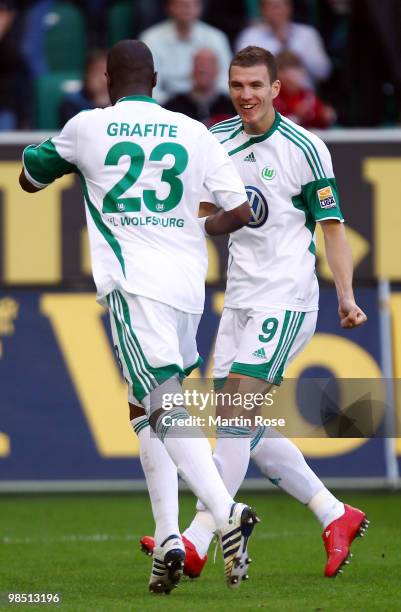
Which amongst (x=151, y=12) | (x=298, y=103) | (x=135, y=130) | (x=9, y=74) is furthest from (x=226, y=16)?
(x=135, y=130)

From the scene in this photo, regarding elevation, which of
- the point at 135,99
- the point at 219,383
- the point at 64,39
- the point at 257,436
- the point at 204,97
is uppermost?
the point at 135,99

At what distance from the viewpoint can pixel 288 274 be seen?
7141mm

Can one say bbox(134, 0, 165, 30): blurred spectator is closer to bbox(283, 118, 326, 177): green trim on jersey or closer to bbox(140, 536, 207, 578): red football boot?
bbox(283, 118, 326, 177): green trim on jersey

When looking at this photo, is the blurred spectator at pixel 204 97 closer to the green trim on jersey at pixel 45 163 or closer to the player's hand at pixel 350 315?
the player's hand at pixel 350 315

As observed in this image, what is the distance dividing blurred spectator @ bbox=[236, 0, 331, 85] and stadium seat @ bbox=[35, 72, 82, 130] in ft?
5.22

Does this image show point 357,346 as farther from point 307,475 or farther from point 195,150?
point 195,150

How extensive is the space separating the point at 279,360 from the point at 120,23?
25.7 ft

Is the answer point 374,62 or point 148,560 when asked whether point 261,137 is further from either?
point 374,62

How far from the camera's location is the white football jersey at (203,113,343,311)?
23.3ft

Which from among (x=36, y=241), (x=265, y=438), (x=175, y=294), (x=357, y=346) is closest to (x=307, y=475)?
(x=265, y=438)

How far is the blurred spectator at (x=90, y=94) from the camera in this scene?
12.4 metres

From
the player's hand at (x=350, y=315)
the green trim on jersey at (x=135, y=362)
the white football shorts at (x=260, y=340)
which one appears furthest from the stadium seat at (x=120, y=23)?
the green trim on jersey at (x=135, y=362)

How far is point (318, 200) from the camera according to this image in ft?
23.0

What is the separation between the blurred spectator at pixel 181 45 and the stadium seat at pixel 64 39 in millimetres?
1195
